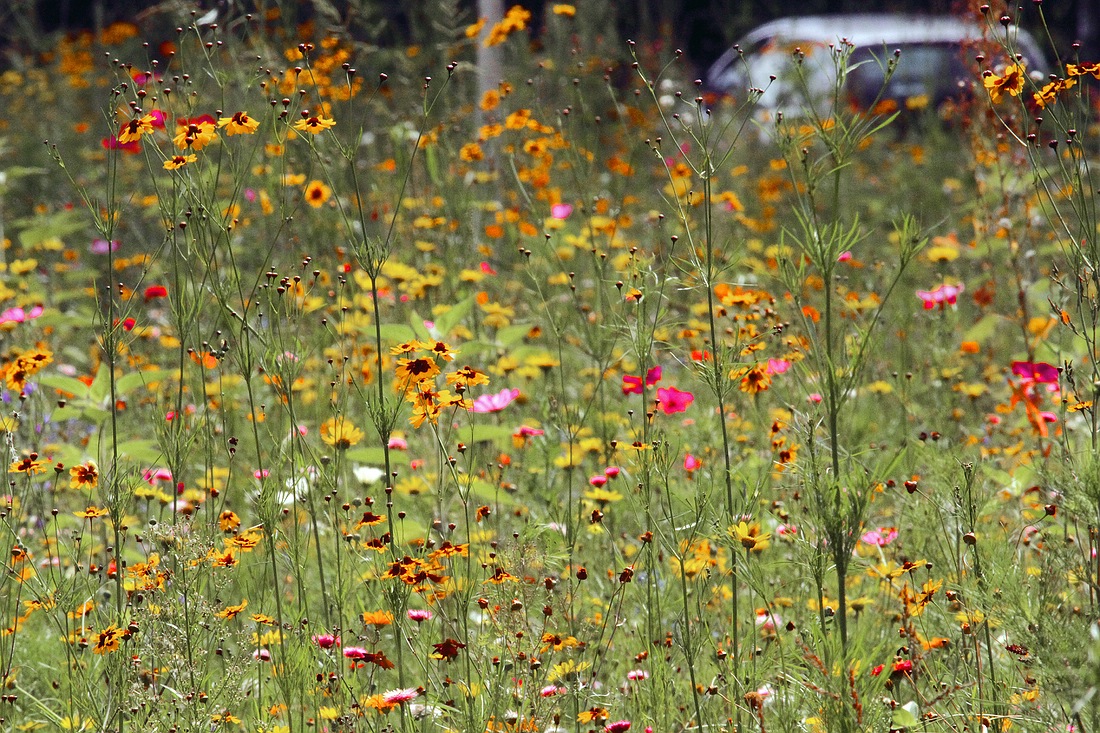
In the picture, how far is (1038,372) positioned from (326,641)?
1.62 metres

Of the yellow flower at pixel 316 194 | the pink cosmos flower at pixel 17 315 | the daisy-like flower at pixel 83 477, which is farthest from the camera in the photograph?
the yellow flower at pixel 316 194

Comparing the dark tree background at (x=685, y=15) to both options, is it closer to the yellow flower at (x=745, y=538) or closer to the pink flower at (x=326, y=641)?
the pink flower at (x=326, y=641)

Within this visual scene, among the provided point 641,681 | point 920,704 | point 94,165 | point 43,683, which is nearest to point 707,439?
point 641,681

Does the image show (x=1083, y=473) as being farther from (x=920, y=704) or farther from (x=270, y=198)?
(x=270, y=198)

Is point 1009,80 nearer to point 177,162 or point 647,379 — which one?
point 647,379

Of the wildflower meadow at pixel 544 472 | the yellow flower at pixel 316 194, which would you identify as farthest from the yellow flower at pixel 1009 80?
the yellow flower at pixel 316 194

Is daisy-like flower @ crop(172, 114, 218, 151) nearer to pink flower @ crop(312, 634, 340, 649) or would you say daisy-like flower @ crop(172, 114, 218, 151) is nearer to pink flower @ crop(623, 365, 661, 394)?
pink flower @ crop(312, 634, 340, 649)

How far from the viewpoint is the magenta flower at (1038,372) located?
99.8 inches

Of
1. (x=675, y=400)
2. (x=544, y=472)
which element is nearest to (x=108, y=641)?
(x=675, y=400)

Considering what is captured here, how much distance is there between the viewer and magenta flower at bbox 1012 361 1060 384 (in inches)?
99.8

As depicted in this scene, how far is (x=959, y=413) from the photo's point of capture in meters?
3.56

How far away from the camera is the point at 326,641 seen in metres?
1.94

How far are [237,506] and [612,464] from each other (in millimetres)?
1069

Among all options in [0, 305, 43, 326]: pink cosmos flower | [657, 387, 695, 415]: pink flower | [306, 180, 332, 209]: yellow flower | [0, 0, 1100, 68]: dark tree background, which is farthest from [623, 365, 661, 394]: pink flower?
[0, 0, 1100, 68]: dark tree background
